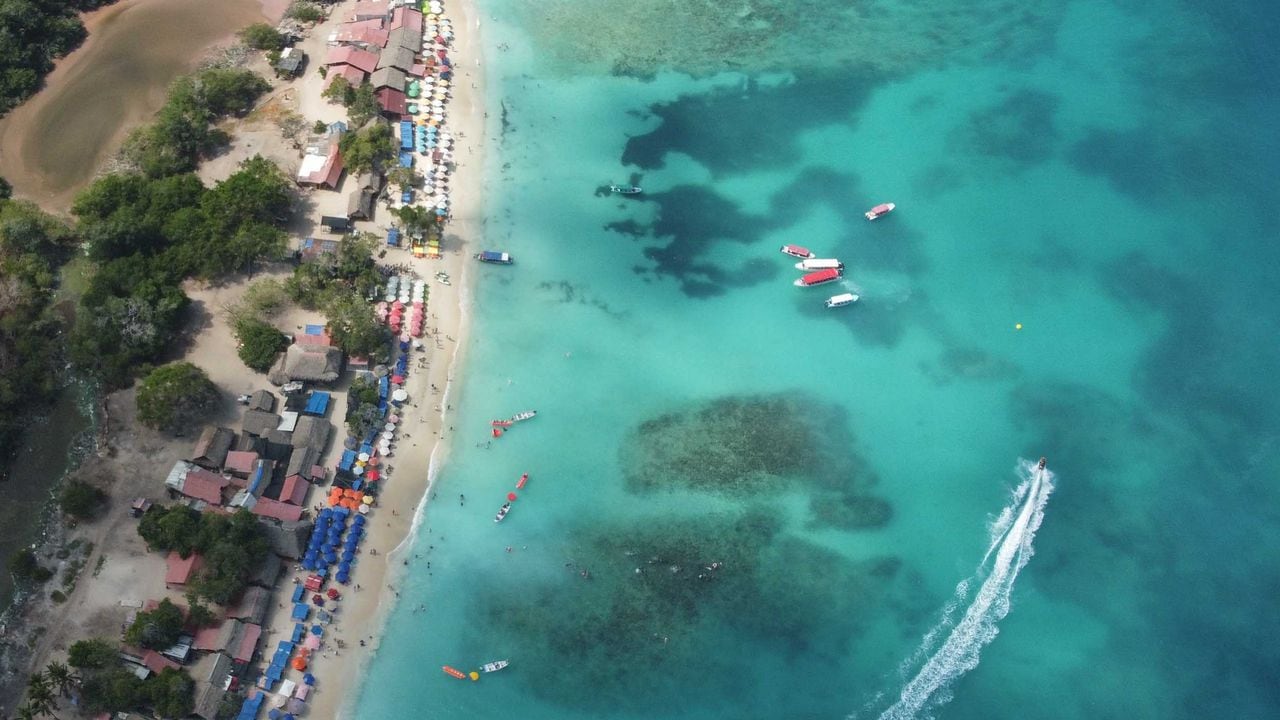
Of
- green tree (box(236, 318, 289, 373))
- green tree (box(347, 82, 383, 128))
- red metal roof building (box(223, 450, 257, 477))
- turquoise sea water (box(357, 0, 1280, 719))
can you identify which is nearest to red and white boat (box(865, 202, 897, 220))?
turquoise sea water (box(357, 0, 1280, 719))

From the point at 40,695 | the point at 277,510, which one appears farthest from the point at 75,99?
the point at 40,695

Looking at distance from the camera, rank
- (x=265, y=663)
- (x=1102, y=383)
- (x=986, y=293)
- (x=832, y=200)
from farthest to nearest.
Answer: (x=832, y=200) < (x=986, y=293) < (x=1102, y=383) < (x=265, y=663)

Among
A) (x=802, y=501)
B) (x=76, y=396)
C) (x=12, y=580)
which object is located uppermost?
(x=76, y=396)

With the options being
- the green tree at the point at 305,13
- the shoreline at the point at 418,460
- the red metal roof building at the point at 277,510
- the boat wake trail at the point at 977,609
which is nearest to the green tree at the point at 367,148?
the shoreline at the point at 418,460

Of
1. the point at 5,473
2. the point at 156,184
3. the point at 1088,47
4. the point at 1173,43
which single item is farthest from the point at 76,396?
the point at 1173,43

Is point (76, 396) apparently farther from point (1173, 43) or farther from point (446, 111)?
point (1173, 43)

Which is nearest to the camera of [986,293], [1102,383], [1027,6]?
[1102,383]
